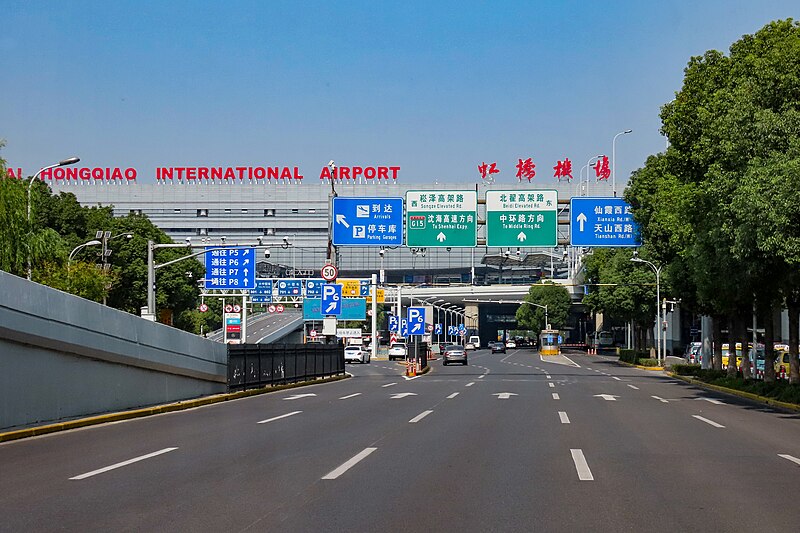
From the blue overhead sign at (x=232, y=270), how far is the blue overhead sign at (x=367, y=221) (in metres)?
14.7

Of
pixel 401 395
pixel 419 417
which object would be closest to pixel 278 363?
pixel 401 395

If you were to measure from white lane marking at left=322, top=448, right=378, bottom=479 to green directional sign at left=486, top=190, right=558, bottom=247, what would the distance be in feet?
81.8

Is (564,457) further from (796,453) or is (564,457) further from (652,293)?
(652,293)

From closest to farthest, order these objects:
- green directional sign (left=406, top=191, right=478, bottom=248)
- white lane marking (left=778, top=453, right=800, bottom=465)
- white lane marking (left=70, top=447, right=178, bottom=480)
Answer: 1. white lane marking (left=70, top=447, right=178, bottom=480)
2. white lane marking (left=778, top=453, right=800, bottom=465)
3. green directional sign (left=406, top=191, right=478, bottom=248)

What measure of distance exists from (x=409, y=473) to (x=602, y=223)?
28785mm

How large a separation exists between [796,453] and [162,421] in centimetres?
1277

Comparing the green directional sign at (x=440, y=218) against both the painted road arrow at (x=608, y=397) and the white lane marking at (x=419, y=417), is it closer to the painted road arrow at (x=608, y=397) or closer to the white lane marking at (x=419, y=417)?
the painted road arrow at (x=608, y=397)

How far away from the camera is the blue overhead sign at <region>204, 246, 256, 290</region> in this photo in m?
52.5

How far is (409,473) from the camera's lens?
11859 mm

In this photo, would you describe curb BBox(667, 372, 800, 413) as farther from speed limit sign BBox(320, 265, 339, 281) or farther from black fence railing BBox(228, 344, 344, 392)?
speed limit sign BBox(320, 265, 339, 281)

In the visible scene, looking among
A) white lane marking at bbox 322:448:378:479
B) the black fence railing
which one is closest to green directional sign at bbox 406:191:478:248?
the black fence railing

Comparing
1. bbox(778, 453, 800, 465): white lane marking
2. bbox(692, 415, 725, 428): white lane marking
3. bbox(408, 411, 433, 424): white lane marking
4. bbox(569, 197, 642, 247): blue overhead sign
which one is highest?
bbox(569, 197, 642, 247): blue overhead sign

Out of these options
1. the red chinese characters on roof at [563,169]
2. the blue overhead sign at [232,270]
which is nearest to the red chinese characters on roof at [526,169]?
the red chinese characters on roof at [563,169]

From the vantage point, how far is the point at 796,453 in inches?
571
